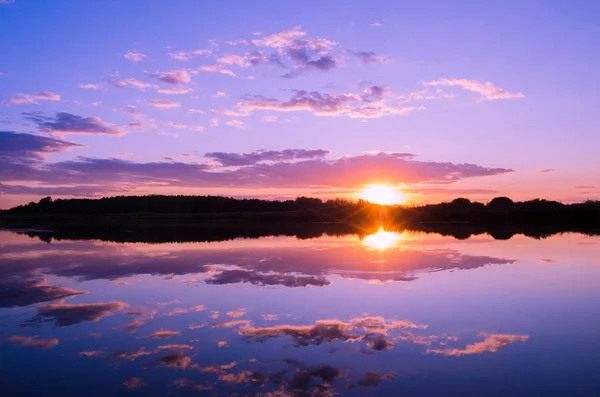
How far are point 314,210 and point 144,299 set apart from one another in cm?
6323

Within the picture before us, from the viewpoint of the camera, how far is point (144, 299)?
11281 mm

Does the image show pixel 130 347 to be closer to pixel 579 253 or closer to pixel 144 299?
pixel 144 299

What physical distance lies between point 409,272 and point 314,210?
5918 cm

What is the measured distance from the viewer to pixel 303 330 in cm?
846

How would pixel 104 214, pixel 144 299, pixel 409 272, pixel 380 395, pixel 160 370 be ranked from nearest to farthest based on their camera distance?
pixel 380 395 → pixel 160 370 → pixel 144 299 → pixel 409 272 → pixel 104 214

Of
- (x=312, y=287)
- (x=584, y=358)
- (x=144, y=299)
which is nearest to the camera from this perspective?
(x=584, y=358)

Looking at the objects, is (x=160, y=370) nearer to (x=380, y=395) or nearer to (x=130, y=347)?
(x=130, y=347)

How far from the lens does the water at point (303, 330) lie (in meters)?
6.11

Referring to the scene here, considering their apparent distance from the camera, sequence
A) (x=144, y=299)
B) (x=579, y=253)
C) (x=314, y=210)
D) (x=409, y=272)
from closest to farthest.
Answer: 1. (x=144, y=299)
2. (x=409, y=272)
3. (x=579, y=253)
4. (x=314, y=210)

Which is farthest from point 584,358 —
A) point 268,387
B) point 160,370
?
point 160,370

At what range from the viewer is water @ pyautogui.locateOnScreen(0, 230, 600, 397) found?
6.11 metres

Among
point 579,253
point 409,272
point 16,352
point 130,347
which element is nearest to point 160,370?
point 130,347

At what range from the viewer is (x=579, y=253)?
789 inches

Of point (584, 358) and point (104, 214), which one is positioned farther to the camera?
point (104, 214)
